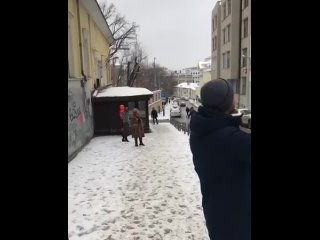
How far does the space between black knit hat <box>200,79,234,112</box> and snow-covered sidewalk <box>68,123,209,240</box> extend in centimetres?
294

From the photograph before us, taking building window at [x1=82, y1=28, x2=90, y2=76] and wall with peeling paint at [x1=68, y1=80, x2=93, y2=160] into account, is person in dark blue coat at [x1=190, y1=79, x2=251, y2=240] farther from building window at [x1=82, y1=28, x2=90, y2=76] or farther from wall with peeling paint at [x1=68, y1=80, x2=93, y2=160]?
building window at [x1=82, y1=28, x2=90, y2=76]

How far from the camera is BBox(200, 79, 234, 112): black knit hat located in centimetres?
163

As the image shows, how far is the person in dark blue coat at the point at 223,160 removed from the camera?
1521mm

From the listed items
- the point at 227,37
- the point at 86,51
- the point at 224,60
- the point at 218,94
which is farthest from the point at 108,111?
the point at 224,60

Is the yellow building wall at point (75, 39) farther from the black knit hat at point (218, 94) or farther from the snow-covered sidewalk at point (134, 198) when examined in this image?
the black knit hat at point (218, 94)

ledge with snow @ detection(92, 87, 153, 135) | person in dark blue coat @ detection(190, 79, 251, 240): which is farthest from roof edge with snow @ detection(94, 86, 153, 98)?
person in dark blue coat @ detection(190, 79, 251, 240)

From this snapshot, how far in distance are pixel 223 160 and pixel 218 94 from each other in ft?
1.12

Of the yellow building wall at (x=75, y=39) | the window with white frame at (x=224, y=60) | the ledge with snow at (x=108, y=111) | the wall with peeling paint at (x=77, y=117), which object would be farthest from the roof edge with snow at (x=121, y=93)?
the window with white frame at (x=224, y=60)

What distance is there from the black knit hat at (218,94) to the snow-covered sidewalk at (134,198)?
9.64 ft
